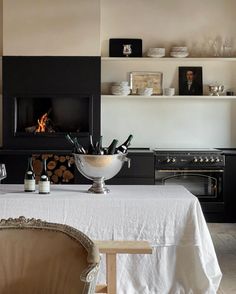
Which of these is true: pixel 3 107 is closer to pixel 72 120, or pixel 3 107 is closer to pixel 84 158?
pixel 72 120

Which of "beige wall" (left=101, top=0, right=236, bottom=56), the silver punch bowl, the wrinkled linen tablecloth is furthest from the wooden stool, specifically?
"beige wall" (left=101, top=0, right=236, bottom=56)

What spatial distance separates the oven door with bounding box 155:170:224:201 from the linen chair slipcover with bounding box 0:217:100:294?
4.26m

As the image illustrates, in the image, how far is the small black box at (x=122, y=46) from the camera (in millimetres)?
6684

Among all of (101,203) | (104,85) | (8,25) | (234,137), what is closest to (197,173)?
(234,137)

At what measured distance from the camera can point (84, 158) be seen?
3.39 m

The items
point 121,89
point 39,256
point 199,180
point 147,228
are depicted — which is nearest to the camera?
point 39,256

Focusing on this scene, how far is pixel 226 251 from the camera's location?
16.1 feet

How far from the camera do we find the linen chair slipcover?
193 cm

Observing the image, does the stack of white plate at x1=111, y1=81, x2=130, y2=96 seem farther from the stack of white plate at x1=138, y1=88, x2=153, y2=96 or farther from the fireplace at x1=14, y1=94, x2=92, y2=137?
the fireplace at x1=14, y1=94, x2=92, y2=137

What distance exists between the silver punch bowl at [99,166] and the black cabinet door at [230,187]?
308cm

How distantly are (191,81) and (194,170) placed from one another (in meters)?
1.23

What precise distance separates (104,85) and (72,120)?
2.03 ft

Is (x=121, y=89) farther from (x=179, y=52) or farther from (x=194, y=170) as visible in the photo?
(x=194, y=170)

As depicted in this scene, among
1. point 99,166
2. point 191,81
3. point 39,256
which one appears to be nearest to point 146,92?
point 191,81
